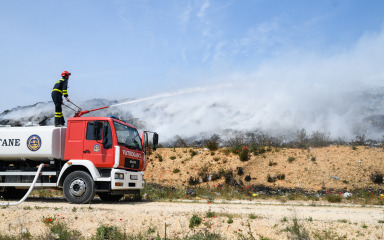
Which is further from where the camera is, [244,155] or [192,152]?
[192,152]

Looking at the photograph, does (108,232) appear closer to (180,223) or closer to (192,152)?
(180,223)

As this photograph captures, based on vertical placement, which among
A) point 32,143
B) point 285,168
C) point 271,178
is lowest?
point 271,178

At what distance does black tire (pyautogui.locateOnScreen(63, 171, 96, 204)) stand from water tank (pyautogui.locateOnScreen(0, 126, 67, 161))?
3.55 feet

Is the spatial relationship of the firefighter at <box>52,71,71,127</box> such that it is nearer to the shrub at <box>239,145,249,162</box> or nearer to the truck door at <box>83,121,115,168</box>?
the truck door at <box>83,121,115,168</box>

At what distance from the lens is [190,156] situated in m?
27.7

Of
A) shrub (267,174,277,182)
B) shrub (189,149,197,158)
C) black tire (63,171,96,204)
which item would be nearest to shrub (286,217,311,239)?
black tire (63,171,96,204)

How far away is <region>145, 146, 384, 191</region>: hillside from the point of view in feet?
71.7

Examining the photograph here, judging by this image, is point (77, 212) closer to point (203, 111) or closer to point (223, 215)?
point (223, 215)

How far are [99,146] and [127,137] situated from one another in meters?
1.18

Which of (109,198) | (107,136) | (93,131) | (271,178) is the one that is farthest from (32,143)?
(271,178)

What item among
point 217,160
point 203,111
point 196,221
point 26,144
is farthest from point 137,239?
point 203,111

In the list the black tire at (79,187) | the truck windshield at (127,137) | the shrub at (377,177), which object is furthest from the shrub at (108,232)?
the shrub at (377,177)

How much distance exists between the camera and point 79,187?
A: 38.7ft

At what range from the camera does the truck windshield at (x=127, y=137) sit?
12.0 metres
